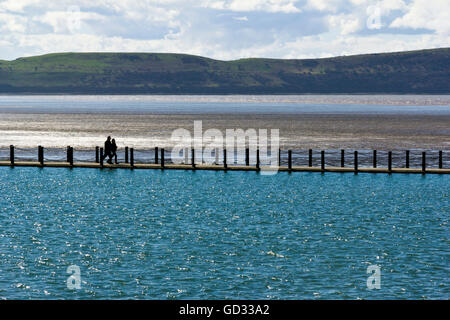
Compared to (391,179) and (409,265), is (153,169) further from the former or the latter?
(409,265)

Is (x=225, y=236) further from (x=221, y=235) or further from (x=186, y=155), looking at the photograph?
(x=186, y=155)

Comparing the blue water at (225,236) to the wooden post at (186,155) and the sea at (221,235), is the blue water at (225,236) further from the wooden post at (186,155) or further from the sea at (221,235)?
the wooden post at (186,155)

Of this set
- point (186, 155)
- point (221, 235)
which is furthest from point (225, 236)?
point (186, 155)

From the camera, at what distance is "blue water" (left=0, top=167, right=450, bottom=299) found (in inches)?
1014

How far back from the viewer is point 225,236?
34812 millimetres

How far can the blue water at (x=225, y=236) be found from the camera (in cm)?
2577

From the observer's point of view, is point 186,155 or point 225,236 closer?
point 225,236

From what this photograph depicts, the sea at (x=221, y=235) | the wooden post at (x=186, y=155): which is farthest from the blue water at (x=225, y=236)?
the wooden post at (x=186, y=155)

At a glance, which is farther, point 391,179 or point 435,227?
point 391,179

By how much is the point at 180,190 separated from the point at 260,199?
6416 millimetres

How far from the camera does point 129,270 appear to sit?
27.8 metres

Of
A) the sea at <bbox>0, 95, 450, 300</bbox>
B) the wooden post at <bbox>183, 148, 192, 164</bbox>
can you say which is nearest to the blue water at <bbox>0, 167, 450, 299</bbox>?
the sea at <bbox>0, 95, 450, 300</bbox>
